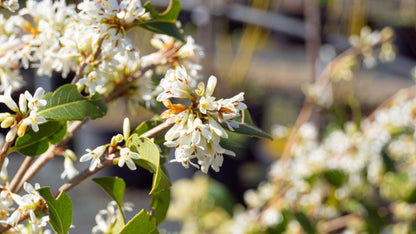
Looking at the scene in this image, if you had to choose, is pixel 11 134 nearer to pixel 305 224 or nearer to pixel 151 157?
pixel 151 157

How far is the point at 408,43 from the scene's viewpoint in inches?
115

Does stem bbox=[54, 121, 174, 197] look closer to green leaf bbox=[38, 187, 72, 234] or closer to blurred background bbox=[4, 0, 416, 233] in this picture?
green leaf bbox=[38, 187, 72, 234]

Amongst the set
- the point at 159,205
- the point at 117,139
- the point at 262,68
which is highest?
the point at 117,139

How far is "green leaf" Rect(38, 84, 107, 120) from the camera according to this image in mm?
405

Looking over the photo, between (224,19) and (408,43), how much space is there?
4.95 feet

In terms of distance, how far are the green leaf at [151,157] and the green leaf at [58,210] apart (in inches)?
2.8

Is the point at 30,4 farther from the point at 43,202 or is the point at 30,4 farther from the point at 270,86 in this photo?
the point at 270,86

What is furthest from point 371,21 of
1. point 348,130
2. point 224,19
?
point 348,130

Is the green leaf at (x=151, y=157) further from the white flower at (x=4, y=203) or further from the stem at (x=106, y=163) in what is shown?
the white flower at (x=4, y=203)

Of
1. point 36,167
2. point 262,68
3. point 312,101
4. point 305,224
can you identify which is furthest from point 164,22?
point 262,68

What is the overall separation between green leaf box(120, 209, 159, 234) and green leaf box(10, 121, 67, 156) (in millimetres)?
122

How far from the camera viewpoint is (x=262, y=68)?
350cm

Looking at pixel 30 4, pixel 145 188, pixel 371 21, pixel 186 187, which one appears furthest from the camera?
pixel 371 21

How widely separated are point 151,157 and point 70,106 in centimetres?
11
